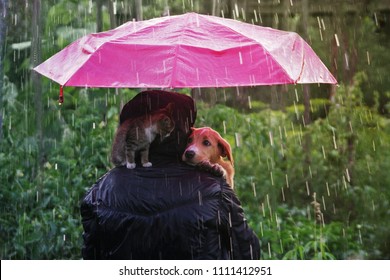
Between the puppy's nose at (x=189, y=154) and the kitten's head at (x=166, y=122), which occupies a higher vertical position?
the kitten's head at (x=166, y=122)

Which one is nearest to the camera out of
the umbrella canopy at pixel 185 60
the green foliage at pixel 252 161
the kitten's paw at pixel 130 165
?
the umbrella canopy at pixel 185 60

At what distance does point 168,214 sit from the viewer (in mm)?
4141

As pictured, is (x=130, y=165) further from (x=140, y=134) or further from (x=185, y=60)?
(x=185, y=60)

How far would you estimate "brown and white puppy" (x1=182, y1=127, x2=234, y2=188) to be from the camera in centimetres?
439

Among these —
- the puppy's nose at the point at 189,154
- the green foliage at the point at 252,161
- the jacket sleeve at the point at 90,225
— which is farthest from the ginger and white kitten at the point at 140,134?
the green foliage at the point at 252,161

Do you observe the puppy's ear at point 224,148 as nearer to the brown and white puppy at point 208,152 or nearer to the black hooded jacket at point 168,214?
the brown and white puppy at point 208,152

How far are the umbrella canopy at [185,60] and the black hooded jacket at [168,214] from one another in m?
0.38

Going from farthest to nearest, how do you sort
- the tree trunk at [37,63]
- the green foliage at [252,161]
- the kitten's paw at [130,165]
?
1. the tree trunk at [37,63]
2. the green foliage at [252,161]
3. the kitten's paw at [130,165]

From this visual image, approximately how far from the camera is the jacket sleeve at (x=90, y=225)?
4.41 meters

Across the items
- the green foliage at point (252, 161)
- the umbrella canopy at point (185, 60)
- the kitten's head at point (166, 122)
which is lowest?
the green foliage at point (252, 161)

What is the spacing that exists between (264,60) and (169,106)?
0.64 meters

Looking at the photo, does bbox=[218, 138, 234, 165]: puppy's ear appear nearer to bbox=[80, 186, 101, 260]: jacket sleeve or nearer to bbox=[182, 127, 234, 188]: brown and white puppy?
bbox=[182, 127, 234, 188]: brown and white puppy

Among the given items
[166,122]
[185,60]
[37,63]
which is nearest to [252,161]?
[37,63]

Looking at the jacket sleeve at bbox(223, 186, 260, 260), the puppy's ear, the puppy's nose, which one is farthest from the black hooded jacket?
the puppy's ear
